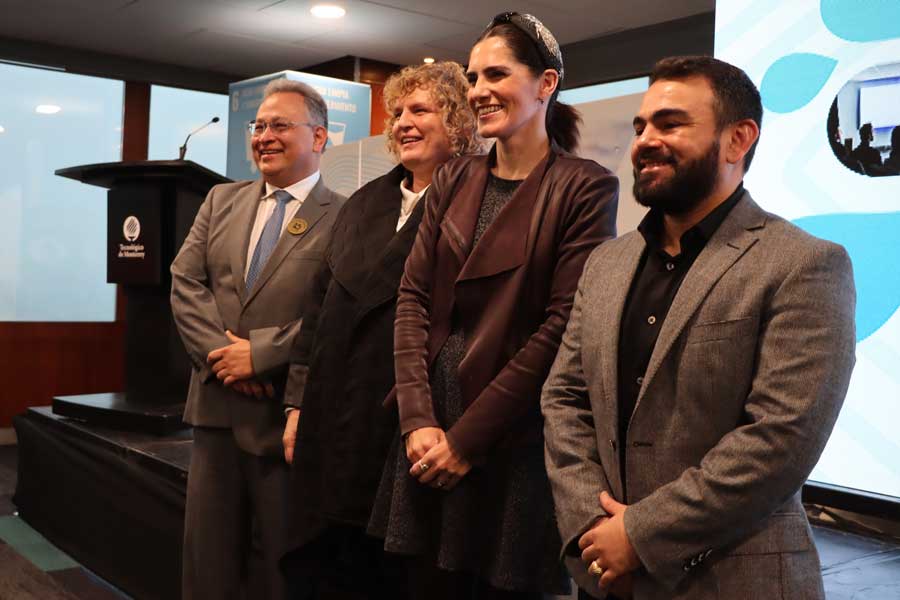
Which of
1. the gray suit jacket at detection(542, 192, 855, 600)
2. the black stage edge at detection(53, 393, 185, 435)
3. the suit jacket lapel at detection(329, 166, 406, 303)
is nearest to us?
the gray suit jacket at detection(542, 192, 855, 600)

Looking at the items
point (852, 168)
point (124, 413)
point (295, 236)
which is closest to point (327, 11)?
point (124, 413)

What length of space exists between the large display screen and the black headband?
1.10 m

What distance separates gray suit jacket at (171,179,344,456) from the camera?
2.30m

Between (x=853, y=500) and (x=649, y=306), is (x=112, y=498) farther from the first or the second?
(x=649, y=306)

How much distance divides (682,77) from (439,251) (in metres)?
0.59

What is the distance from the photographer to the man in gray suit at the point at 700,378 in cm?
127

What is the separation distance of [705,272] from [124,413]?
3.13 m

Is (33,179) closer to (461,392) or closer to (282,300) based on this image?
(282,300)

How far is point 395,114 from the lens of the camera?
2152 mm

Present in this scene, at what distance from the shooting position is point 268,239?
2426 mm

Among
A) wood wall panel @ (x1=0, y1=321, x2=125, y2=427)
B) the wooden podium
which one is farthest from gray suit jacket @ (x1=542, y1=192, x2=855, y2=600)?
wood wall panel @ (x1=0, y1=321, x2=125, y2=427)

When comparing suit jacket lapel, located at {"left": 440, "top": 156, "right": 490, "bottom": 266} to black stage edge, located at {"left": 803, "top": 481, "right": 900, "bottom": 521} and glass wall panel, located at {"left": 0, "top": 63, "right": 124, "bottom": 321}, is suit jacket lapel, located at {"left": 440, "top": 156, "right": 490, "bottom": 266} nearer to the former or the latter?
black stage edge, located at {"left": 803, "top": 481, "right": 900, "bottom": 521}

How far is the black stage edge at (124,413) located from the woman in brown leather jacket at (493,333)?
2216 mm

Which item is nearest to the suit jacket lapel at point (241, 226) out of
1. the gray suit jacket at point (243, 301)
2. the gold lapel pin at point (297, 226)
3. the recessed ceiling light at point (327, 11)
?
the gray suit jacket at point (243, 301)
